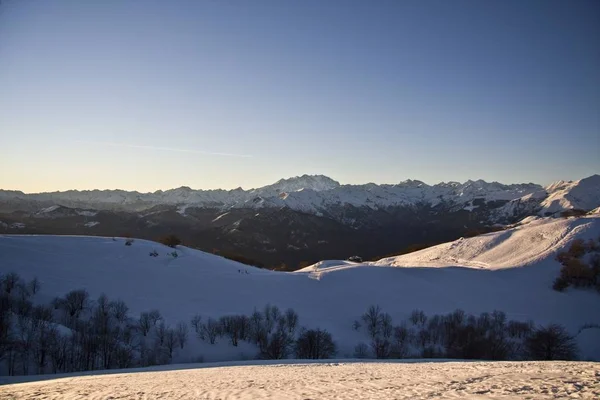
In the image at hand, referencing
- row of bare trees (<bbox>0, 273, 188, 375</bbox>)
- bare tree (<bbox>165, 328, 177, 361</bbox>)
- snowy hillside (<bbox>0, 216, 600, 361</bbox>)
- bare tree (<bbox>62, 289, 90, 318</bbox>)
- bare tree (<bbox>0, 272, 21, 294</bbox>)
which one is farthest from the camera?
snowy hillside (<bbox>0, 216, 600, 361</bbox>)

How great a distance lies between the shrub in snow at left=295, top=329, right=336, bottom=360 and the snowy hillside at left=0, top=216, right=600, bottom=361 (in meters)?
1.67

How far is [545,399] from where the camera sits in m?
12.1

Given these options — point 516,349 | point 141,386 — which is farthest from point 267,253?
point 141,386

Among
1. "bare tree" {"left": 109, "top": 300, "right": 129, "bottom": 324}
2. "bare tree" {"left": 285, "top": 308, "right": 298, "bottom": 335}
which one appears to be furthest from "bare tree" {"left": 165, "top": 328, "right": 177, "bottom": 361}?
"bare tree" {"left": 285, "top": 308, "right": 298, "bottom": 335}

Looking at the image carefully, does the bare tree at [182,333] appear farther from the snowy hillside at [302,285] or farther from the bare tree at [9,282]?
the bare tree at [9,282]

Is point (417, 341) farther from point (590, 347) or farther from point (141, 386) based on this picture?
point (141, 386)

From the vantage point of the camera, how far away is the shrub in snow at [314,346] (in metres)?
41.5

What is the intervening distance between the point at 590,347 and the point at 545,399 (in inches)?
1740

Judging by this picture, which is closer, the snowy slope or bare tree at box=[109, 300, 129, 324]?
bare tree at box=[109, 300, 129, 324]

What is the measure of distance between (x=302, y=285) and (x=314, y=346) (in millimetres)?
22539

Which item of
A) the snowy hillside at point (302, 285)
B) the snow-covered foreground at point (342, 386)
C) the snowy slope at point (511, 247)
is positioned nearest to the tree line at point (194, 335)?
the snowy hillside at point (302, 285)

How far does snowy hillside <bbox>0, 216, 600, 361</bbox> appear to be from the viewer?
171ft

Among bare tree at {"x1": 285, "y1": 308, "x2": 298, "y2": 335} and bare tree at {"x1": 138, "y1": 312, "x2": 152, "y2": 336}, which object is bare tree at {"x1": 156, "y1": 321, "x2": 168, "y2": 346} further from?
bare tree at {"x1": 285, "y1": 308, "x2": 298, "y2": 335}

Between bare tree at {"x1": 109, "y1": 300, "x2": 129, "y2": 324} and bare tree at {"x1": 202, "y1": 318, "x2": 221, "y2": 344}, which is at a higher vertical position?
bare tree at {"x1": 109, "y1": 300, "x2": 129, "y2": 324}
